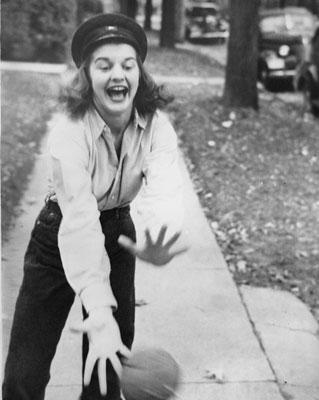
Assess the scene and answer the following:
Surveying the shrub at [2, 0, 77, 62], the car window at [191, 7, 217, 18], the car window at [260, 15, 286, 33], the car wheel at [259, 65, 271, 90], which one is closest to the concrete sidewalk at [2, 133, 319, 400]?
the shrub at [2, 0, 77, 62]

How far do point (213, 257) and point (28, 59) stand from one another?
16.8 feet

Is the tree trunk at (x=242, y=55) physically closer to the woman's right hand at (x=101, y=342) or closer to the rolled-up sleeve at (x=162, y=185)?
the rolled-up sleeve at (x=162, y=185)

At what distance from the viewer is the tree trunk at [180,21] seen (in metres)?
14.7

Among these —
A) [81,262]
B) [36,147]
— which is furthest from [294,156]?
[81,262]

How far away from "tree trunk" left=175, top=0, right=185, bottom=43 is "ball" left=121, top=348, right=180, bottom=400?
12.6 meters

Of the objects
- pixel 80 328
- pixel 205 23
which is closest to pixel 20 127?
pixel 80 328

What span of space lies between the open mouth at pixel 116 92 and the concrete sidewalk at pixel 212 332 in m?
1.53

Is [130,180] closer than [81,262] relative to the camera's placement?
No

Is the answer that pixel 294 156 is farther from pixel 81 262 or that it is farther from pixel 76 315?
pixel 81 262

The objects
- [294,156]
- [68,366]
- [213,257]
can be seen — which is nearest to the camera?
[68,366]

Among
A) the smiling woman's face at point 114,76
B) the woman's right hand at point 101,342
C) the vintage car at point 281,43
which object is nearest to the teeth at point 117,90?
the smiling woman's face at point 114,76

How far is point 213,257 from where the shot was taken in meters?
5.11

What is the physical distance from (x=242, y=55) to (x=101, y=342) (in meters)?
8.00

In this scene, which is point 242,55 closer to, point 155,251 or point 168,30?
point 168,30
